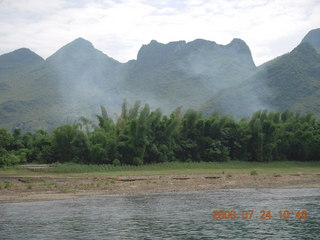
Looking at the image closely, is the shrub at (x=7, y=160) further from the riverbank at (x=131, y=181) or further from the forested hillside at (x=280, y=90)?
the forested hillside at (x=280, y=90)

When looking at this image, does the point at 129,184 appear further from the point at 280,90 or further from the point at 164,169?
the point at 280,90

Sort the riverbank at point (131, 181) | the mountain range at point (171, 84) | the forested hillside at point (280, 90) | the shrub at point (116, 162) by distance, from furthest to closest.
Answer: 1. the mountain range at point (171, 84)
2. the forested hillside at point (280, 90)
3. the shrub at point (116, 162)
4. the riverbank at point (131, 181)

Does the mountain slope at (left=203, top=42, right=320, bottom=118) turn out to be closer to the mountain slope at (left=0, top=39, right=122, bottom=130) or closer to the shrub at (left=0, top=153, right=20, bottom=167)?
the mountain slope at (left=0, top=39, right=122, bottom=130)

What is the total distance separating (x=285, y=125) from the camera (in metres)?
57.7

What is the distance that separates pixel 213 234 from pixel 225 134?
130 ft

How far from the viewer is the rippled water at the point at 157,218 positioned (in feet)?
55.9

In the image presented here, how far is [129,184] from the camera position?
1353 inches

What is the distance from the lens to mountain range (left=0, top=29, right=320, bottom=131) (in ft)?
359

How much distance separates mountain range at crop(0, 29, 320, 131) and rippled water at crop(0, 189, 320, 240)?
248 feet

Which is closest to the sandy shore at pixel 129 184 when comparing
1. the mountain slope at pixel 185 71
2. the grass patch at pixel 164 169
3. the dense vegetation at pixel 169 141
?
the grass patch at pixel 164 169

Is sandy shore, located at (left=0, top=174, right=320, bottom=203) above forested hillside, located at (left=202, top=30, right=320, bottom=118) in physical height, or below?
below

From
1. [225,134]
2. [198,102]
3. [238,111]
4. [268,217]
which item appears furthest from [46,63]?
[268,217]
